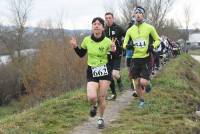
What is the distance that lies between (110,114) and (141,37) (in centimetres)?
196

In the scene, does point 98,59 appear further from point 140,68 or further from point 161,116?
point 161,116

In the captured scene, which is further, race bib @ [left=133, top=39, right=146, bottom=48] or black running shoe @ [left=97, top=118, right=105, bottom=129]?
race bib @ [left=133, top=39, right=146, bottom=48]

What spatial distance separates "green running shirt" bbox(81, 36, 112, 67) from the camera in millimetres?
8969

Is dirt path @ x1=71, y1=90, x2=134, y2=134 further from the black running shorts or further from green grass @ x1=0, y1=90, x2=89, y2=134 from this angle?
the black running shorts

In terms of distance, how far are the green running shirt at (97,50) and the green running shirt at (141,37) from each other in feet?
5.98

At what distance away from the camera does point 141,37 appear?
10.7m

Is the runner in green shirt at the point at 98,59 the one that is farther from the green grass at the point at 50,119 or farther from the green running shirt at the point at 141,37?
the green running shirt at the point at 141,37

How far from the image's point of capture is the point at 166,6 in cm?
4884

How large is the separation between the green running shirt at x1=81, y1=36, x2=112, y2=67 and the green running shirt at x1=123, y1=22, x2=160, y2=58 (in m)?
1.82

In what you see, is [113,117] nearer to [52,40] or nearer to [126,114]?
[126,114]

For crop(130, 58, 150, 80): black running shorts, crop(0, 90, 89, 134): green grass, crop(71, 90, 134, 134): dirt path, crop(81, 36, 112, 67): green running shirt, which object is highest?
crop(81, 36, 112, 67): green running shirt

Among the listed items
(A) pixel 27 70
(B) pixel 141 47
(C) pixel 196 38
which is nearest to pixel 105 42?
(B) pixel 141 47

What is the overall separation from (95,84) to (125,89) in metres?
6.60

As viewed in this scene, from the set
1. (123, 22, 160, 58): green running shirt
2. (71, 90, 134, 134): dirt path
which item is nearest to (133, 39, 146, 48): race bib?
(123, 22, 160, 58): green running shirt
